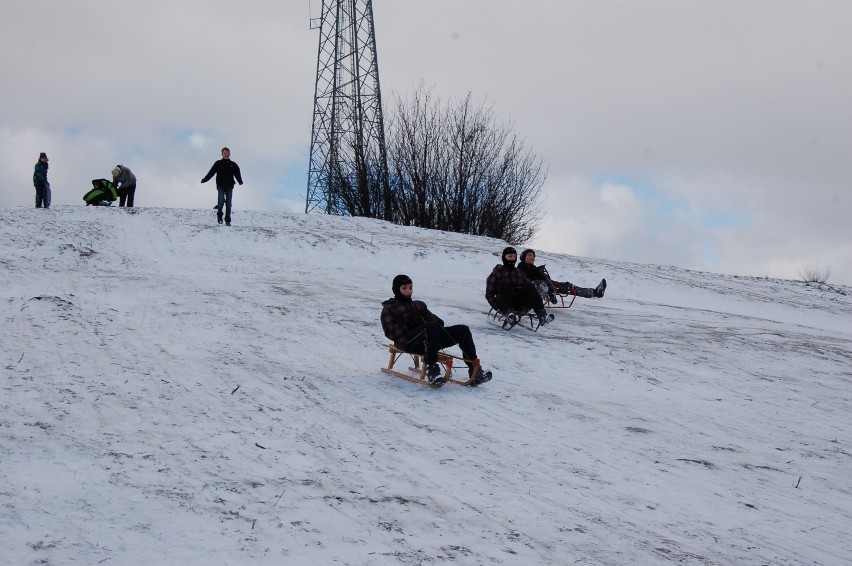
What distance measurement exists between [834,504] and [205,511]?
177 inches

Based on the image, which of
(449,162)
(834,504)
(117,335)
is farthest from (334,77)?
(834,504)

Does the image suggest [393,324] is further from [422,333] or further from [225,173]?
[225,173]

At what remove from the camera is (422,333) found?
782 cm

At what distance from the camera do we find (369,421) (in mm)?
6383

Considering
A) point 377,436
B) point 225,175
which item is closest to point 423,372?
point 377,436

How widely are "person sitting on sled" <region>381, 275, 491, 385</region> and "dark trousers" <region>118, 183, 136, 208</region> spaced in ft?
53.9

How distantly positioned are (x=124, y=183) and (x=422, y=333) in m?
17.0

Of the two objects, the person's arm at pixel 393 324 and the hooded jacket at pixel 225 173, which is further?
the hooded jacket at pixel 225 173

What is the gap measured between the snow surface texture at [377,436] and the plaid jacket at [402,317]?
0.58 metres

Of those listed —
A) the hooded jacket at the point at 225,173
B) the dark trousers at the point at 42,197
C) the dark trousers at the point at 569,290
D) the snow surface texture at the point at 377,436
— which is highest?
the hooded jacket at the point at 225,173

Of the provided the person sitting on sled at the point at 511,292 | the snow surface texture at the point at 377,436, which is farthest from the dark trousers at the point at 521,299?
the snow surface texture at the point at 377,436

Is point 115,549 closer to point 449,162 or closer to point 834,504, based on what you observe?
point 834,504

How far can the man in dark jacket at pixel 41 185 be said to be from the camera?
793 inches

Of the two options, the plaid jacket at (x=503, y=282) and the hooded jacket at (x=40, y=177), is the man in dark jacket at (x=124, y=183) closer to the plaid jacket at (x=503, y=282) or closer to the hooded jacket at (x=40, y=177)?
the hooded jacket at (x=40, y=177)
